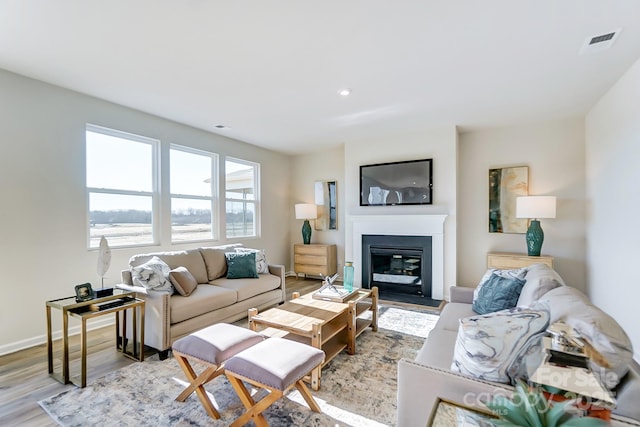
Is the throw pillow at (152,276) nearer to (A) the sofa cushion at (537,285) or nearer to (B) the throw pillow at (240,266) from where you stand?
(B) the throw pillow at (240,266)

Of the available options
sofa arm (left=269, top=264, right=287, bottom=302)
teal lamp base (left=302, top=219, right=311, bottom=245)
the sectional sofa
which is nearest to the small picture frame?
sofa arm (left=269, top=264, right=287, bottom=302)

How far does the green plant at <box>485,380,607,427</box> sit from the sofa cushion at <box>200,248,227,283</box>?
134 inches

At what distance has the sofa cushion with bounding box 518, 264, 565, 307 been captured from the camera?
6.14 ft

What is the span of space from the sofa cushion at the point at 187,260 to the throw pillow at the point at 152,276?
30 centimetres

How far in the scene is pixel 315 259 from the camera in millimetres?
5691

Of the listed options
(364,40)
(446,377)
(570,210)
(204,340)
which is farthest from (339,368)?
(570,210)

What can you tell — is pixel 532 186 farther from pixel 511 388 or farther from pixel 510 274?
pixel 511 388

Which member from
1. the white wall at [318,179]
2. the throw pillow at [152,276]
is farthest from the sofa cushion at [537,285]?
the white wall at [318,179]

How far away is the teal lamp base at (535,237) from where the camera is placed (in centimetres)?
400

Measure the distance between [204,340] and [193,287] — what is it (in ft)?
4.18

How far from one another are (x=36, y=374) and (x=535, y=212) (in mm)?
5453

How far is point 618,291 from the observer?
301 cm

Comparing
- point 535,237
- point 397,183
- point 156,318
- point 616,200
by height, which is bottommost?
point 156,318

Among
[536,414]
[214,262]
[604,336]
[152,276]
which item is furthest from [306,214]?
[536,414]
